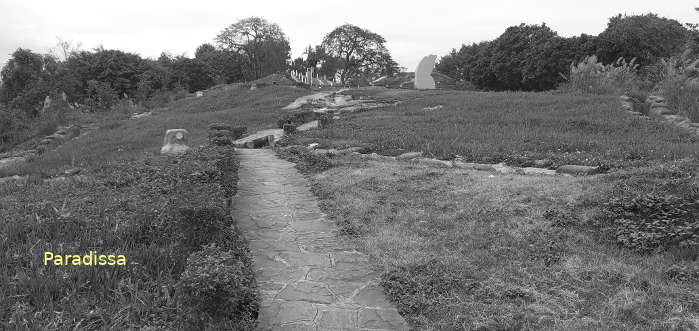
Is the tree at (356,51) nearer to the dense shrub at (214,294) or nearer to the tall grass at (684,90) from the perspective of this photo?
the tall grass at (684,90)

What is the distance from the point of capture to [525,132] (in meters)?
10.5

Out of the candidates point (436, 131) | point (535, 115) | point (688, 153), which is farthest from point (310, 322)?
point (535, 115)

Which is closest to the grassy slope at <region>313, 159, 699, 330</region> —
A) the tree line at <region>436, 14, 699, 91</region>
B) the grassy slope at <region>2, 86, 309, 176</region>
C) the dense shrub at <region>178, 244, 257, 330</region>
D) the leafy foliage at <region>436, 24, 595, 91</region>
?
the dense shrub at <region>178, 244, 257, 330</region>

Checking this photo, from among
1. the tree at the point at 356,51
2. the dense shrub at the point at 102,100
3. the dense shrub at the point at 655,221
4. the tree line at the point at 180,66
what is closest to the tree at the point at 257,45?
the tree line at the point at 180,66

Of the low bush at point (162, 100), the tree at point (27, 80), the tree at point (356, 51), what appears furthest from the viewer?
the tree at point (356, 51)

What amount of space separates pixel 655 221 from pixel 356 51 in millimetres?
55284

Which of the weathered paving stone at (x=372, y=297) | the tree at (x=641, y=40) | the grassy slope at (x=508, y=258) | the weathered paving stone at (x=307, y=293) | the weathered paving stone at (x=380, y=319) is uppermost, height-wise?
the tree at (x=641, y=40)

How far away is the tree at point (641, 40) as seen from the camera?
29750 millimetres

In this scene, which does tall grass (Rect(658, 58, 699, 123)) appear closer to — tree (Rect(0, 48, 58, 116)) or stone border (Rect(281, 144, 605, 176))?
stone border (Rect(281, 144, 605, 176))

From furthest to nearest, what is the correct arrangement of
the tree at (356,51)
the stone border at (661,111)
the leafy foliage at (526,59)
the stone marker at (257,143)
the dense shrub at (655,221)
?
the tree at (356,51)
the leafy foliage at (526,59)
the stone marker at (257,143)
the stone border at (661,111)
the dense shrub at (655,221)

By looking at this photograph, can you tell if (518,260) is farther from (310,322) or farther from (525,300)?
(310,322)

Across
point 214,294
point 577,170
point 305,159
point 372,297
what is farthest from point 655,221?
point 305,159

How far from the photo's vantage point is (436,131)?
36.9ft

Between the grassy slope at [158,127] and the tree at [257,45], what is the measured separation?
59.5 feet
